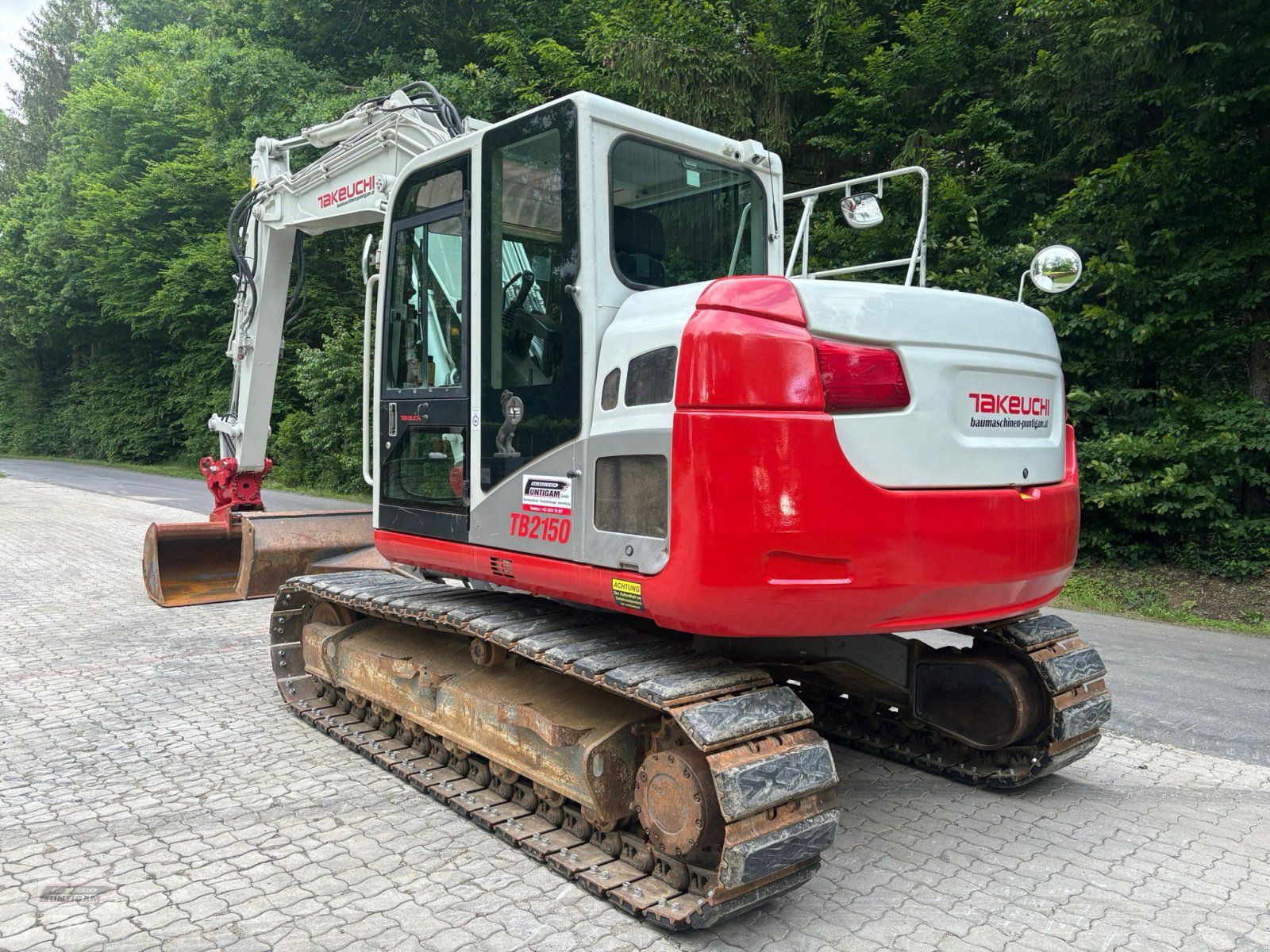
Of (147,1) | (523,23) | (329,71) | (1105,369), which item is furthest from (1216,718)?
(147,1)

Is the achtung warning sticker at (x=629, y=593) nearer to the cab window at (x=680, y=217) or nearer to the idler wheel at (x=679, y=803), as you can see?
the idler wheel at (x=679, y=803)

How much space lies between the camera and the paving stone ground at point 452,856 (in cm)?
300

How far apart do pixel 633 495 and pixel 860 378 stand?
86cm

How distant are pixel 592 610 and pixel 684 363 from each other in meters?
1.52

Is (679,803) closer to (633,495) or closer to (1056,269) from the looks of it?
(633,495)

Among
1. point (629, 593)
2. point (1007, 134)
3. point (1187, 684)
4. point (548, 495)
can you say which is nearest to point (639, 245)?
point (548, 495)

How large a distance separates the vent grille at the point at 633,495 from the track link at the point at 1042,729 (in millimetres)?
1856

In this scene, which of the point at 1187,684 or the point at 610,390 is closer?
the point at 610,390

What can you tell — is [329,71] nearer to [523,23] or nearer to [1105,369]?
[523,23]

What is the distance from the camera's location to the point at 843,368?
116 inches

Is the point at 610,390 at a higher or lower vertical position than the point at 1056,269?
lower

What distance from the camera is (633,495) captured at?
318 centimetres

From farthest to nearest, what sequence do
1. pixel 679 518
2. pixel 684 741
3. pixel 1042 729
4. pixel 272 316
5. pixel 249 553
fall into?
pixel 272 316 → pixel 249 553 → pixel 1042 729 → pixel 684 741 → pixel 679 518

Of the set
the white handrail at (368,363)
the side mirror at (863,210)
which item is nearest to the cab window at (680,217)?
the side mirror at (863,210)
